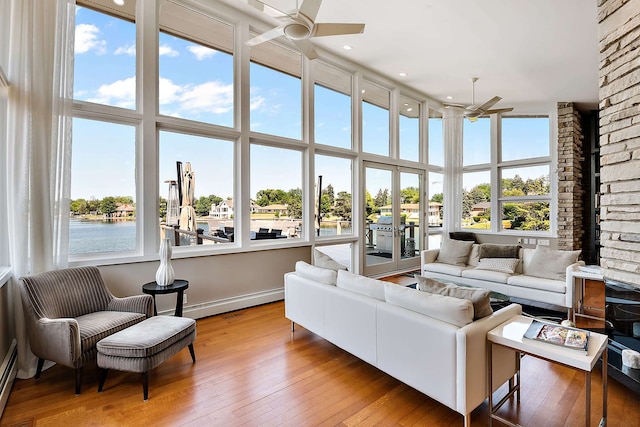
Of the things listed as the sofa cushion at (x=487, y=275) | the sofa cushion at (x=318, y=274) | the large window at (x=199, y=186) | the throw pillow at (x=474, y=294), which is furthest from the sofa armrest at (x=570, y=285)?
the large window at (x=199, y=186)

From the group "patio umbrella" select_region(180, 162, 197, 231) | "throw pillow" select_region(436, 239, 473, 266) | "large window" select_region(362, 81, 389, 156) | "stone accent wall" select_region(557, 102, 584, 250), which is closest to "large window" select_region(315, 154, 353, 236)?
"large window" select_region(362, 81, 389, 156)

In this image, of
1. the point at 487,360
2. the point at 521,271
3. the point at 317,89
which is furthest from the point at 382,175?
the point at 487,360

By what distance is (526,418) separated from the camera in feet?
6.45

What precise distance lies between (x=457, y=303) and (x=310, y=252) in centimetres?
320

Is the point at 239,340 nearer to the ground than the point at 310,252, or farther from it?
nearer to the ground

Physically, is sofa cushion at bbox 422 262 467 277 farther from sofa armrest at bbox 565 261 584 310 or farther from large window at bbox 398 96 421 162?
large window at bbox 398 96 421 162

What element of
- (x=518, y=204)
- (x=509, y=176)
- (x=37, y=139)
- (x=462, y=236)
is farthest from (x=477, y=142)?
(x=37, y=139)

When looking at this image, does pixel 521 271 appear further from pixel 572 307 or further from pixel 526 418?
pixel 526 418

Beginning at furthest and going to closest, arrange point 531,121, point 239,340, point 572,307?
point 531,121, point 572,307, point 239,340

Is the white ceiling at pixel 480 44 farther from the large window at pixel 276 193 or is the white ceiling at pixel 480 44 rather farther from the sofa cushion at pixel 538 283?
the sofa cushion at pixel 538 283

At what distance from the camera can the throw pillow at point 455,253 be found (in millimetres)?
5043

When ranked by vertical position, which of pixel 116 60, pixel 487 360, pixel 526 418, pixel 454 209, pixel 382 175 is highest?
pixel 116 60

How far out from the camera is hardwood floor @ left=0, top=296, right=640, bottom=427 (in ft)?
6.48

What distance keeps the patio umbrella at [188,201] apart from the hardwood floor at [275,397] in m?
1.61
